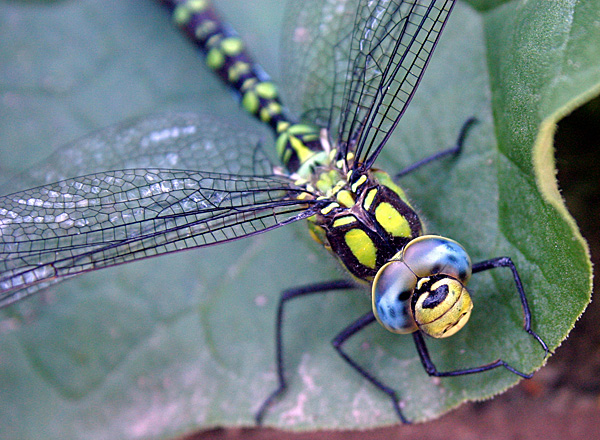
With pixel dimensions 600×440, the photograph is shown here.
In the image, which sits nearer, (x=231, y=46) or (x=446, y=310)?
(x=446, y=310)

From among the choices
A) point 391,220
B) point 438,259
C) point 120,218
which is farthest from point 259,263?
point 438,259

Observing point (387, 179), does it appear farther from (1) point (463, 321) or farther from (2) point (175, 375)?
(2) point (175, 375)

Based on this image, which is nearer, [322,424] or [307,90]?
[322,424]

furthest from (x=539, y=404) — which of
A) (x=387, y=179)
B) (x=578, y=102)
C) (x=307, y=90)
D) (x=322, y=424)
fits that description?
(x=307, y=90)

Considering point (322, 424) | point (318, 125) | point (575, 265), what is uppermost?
point (318, 125)

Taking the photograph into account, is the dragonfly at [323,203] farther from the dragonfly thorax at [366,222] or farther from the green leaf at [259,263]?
the green leaf at [259,263]

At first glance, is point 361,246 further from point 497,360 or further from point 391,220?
point 497,360
